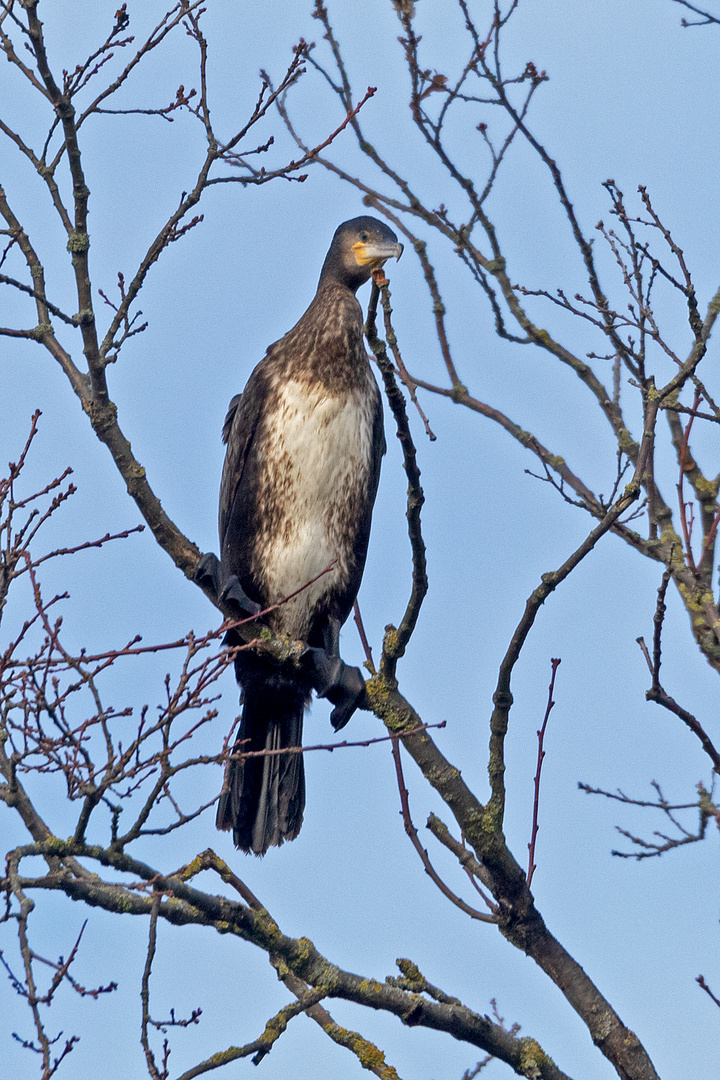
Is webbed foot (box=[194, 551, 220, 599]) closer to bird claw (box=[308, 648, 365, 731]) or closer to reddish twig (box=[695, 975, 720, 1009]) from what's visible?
bird claw (box=[308, 648, 365, 731])

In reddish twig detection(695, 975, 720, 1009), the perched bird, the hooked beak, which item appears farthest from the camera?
the hooked beak

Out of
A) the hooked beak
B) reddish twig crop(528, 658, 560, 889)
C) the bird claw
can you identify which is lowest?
reddish twig crop(528, 658, 560, 889)

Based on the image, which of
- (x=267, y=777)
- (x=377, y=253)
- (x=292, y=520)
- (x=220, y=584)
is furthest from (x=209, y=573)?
(x=377, y=253)

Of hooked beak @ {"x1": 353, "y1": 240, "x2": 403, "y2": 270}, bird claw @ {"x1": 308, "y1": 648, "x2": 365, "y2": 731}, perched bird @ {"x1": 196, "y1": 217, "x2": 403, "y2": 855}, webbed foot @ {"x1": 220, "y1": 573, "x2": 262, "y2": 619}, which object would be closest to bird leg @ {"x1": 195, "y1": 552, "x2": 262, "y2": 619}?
webbed foot @ {"x1": 220, "y1": 573, "x2": 262, "y2": 619}

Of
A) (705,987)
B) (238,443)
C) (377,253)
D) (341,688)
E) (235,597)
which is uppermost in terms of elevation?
(377,253)

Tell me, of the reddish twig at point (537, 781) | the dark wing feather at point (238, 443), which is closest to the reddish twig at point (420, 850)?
the reddish twig at point (537, 781)

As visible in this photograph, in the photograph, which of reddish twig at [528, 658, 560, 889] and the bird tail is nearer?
reddish twig at [528, 658, 560, 889]

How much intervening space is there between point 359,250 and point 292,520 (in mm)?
1234

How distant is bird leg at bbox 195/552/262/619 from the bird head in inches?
59.0

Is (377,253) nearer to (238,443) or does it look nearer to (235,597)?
(238,443)

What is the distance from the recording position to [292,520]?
4.45 m

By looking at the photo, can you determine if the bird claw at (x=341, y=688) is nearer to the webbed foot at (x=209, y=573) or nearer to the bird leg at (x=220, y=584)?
the bird leg at (x=220, y=584)

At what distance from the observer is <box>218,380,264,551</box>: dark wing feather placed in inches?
177

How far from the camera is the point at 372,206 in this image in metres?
5.27
